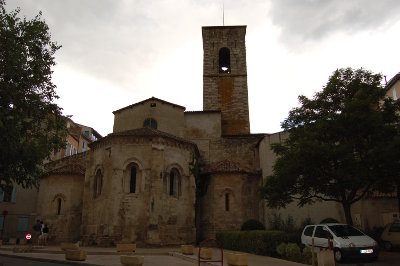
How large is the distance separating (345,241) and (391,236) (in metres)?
6.48

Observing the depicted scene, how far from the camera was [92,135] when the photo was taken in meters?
58.1

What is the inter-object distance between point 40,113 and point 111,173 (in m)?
9.53

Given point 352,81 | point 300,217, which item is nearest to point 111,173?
point 300,217

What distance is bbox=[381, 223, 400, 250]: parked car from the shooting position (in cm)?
1809

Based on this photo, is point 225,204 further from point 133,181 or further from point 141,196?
point 133,181

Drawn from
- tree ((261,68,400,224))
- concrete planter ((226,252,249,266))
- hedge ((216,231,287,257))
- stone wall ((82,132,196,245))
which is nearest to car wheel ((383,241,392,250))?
tree ((261,68,400,224))

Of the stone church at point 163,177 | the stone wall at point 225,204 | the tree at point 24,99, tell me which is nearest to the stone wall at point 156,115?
the stone church at point 163,177

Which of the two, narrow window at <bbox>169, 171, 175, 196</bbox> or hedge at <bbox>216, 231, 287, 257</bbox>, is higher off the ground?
narrow window at <bbox>169, 171, 175, 196</bbox>

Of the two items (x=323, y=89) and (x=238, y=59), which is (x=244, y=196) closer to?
(x=323, y=89)

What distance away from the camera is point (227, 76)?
36375mm

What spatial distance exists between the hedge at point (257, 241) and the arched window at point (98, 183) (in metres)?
9.16

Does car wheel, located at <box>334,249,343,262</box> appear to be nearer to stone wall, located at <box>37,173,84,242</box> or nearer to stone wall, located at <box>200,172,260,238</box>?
stone wall, located at <box>200,172,260,238</box>

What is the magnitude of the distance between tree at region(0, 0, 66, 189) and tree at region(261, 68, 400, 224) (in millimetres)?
10479

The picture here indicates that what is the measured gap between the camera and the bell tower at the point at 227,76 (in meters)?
34.7
